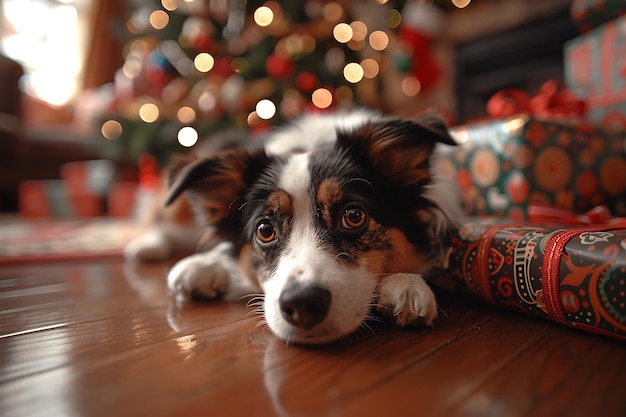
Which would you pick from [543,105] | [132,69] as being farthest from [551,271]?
[132,69]

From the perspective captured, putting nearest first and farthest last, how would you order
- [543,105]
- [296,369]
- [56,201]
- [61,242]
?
[296,369]
[543,105]
[61,242]
[56,201]

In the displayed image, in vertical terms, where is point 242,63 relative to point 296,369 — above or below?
above

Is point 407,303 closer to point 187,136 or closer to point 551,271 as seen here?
point 551,271

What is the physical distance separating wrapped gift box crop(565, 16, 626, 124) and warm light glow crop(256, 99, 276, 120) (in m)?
2.46

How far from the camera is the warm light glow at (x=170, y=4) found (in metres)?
4.03

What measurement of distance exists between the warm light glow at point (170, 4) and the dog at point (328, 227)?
126 inches

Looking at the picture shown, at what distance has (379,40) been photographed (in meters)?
4.37

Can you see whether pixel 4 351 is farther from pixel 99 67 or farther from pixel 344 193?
pixel 99 67

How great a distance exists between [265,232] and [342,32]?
3305 millimetres

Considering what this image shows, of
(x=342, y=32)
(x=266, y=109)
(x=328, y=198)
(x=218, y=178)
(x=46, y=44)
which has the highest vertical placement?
(x=46, y=44)

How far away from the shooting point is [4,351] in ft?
3.37

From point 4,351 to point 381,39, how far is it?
430cm

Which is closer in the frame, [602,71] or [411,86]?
[602,71]

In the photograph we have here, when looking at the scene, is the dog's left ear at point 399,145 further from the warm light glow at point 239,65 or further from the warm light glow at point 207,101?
the warm light glow at point 207,101
